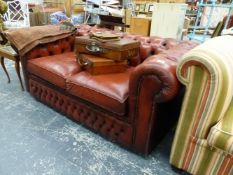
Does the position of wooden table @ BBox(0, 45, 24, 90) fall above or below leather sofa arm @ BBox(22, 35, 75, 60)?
below

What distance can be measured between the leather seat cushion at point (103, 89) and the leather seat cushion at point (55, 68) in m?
0.09

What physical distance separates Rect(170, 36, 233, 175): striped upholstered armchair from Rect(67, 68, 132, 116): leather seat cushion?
398 mm

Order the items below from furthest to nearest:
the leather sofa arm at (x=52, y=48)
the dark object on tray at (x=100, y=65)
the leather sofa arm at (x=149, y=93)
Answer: the leather sofa arm at (x=52, y=48) → the dark object on tray at (x=100, y=65) → the leather sofa arm at (x=149, y=93)

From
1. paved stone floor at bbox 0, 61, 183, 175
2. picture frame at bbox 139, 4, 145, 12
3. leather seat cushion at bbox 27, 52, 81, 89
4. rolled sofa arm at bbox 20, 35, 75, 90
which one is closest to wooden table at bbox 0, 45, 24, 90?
rolled sofa arm at bbox 20, 35, 75, 90

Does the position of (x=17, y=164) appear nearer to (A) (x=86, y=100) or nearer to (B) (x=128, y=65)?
(A) (x=86, y=100)

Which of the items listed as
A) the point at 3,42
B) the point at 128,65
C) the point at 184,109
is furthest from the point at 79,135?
the point at 3,42

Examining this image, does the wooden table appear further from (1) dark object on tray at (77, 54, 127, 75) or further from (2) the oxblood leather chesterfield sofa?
(1) dark object on tray at (77, 54, 127, 75)

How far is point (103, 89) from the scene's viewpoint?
1302mm

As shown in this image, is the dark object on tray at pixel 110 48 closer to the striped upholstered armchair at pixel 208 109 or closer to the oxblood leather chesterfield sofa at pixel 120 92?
the oxblood leather chesterfield sofa at pixel 120 92

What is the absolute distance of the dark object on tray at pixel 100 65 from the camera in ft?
4.77

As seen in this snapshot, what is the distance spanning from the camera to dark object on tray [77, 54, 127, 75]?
1.46 m

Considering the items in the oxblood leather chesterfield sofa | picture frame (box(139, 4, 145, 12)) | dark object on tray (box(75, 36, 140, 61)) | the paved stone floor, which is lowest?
the paved stone floor

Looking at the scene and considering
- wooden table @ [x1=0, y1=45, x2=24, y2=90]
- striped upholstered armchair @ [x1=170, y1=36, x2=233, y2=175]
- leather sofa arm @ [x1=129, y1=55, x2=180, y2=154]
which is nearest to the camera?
striped upholstered armchair @ [x1=170, y1=36, x2=233, y2=175]

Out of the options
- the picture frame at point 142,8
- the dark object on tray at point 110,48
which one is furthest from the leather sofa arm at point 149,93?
the picture frame at point 142,8
